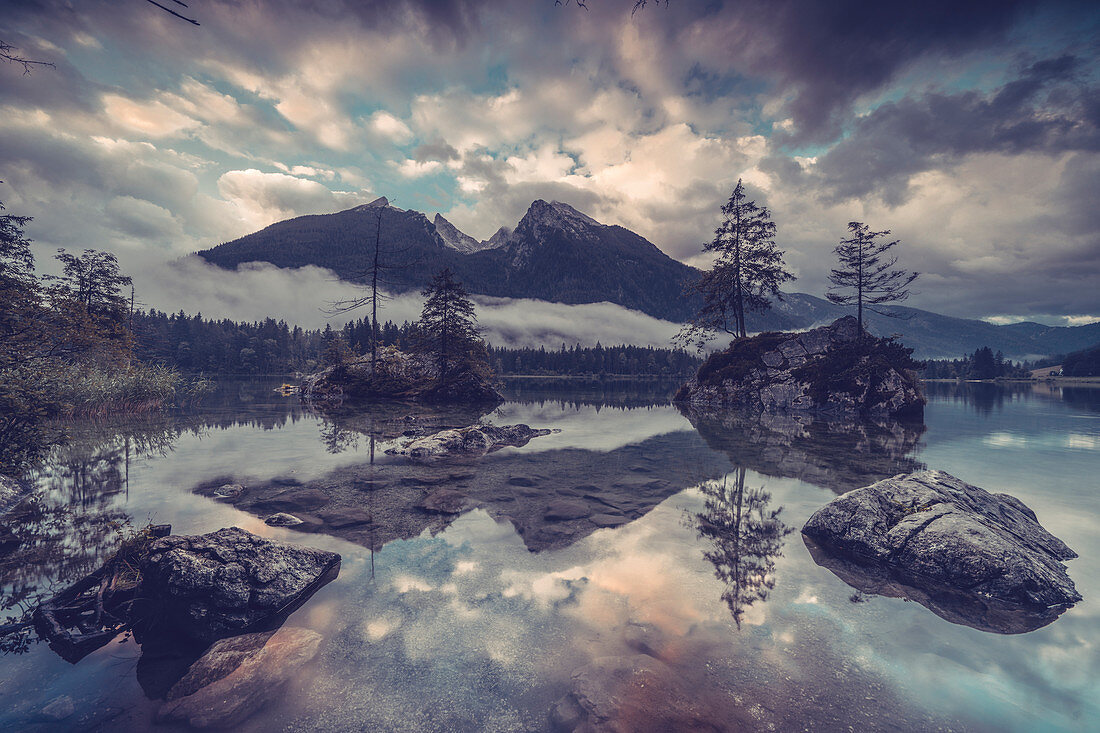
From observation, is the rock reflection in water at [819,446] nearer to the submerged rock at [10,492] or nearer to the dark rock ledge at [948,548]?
the dark rock ledge at [948,548]

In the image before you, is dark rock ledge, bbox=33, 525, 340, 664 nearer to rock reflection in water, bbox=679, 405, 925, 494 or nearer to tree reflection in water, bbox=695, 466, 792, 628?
tree reflection in water, bbox=695, 466, 792, 628

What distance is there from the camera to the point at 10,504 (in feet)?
32.0

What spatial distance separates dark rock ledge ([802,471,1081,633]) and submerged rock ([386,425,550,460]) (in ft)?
40.6

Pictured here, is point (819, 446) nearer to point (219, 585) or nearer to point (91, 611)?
point (219, 585)

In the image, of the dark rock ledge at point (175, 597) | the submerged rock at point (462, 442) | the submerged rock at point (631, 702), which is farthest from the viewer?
the submerged rock at point (462, 442)

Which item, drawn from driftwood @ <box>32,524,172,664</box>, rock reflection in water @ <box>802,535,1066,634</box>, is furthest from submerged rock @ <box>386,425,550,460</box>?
rock reflection in water @ <box>802,535,1066,634</box>

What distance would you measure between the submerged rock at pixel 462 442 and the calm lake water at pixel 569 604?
1.66 metres

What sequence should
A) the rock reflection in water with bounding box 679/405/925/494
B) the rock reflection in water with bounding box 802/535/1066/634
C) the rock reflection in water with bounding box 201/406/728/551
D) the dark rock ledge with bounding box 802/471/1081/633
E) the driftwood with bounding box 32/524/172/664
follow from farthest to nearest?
1. the rock reflection in water with bounding box 679/405/925/494
2. the rock reflection in water with bounding box 201/406/728/551
3. the dark rock ledge with bounding box 802/471/1081/633
4. the rock reflection in water with bounding box 802/535/1066/634
5. the driftwood with bounding box 32/524/172/664

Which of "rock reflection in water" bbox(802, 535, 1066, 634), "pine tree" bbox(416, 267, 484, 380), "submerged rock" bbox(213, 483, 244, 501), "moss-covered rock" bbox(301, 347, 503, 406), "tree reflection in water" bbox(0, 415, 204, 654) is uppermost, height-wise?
"pine tree" bbox(416, 267, 484, 380)

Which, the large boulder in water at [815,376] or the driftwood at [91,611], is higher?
the large boulder in water at [815,376]

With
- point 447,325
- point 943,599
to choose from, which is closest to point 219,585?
point 943,599

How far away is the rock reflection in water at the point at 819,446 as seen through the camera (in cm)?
1392

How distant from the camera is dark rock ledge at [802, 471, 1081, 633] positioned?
6453 millimetres

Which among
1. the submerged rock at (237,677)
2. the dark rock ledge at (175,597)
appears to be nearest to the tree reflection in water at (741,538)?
the submerged rock at (237,677)
